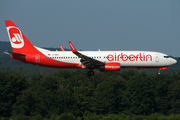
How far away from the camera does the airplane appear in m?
46.5

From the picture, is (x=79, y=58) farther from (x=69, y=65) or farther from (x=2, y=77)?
(x=2, y=77)

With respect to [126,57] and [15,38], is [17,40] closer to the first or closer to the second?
[15,38]

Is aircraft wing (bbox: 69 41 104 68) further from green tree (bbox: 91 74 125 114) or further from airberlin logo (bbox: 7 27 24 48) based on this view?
green tree (bbox: 91 74 125 114)

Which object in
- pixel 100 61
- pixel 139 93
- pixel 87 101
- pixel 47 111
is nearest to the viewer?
pixel 100 61

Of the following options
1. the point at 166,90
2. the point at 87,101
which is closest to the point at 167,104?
the point at 166,90

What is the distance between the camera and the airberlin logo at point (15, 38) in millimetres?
49953

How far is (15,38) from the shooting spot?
50.2 meters

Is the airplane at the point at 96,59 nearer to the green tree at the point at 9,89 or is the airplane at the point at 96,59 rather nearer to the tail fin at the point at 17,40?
the tail fin at the point at 17,40

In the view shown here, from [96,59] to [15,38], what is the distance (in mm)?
14798

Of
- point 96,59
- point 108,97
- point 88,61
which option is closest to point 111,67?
point 96,59

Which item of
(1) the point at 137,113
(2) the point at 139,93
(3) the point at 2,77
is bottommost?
(1) the point at 137,113

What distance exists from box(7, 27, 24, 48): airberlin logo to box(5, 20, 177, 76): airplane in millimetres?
1183

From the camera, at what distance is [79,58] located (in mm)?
47406

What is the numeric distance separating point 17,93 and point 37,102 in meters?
8.76
